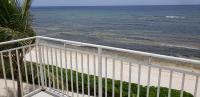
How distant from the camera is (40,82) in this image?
465 cm

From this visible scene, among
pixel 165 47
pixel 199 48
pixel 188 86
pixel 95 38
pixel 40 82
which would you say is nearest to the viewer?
pixel 40 82

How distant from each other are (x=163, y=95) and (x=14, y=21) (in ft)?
12.8

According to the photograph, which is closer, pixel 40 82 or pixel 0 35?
pixel 0 35

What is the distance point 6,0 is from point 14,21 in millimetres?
423

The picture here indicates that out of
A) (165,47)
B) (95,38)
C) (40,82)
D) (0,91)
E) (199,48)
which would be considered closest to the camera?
(40,82)

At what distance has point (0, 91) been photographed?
554 centimetres

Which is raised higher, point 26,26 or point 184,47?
→ point 26,26

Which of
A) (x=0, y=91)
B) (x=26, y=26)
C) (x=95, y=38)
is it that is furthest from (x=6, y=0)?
(x=95, y=38)

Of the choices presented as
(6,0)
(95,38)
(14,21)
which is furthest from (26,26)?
(95,38)

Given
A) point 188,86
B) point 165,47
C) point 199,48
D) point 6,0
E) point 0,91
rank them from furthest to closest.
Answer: point 165,47 → point 199,48 → point 188,86 → point 0,91 → point 6,0

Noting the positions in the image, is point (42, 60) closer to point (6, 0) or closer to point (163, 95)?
point (6, 0)

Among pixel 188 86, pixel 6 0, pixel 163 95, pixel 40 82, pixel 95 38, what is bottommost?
pixel 95 38

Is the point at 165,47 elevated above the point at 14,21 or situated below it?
below

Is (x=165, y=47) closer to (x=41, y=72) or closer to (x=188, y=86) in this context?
(x=188, y=86)
